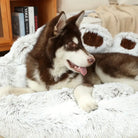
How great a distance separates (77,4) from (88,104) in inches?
97.7

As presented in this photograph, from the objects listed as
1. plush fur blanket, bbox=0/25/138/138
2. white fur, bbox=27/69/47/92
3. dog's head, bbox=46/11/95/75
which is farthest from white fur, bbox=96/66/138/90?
white fur, bbox=27/69/47/92

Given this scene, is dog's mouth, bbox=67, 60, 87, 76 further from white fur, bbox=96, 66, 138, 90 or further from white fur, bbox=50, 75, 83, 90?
white fur, bbox=96, 66, 138, 90

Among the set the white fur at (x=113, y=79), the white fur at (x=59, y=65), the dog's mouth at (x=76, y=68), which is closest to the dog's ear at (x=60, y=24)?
the white fur at (x=59, y=65)

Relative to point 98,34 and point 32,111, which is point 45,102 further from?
point 98,34

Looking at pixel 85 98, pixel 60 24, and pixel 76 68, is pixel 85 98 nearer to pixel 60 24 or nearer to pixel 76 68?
pixel 76 68

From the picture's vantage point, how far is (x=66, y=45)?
1293 millimetres

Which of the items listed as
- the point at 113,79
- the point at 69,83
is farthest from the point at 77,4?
the point at 69,83

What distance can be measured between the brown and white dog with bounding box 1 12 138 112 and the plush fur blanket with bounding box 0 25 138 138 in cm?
8

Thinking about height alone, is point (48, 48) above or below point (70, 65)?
above

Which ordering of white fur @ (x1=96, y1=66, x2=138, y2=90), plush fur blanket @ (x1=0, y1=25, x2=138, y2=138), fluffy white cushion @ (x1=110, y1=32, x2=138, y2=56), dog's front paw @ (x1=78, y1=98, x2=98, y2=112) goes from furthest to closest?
fluffy white cushion @ (x1=110, y1=32, x2=138, y2=56), white fur @ (x1=96, y1=66, x2=138, y2=90), dog's front paw @ (x1=78, y1=98, x2=98, y2=112), plush fur blanket @ (x1=0, y1=25, x2=138, y2=138)

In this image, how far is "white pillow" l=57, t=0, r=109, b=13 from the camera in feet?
10.1

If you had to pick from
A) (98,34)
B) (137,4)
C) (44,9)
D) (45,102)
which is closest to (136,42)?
(98,34)

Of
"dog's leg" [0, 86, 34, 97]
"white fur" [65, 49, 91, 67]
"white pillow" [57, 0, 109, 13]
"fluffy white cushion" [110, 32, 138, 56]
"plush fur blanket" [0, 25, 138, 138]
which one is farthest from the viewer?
"white pillow" [57, 0, 109, 13]

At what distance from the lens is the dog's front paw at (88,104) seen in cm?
117
